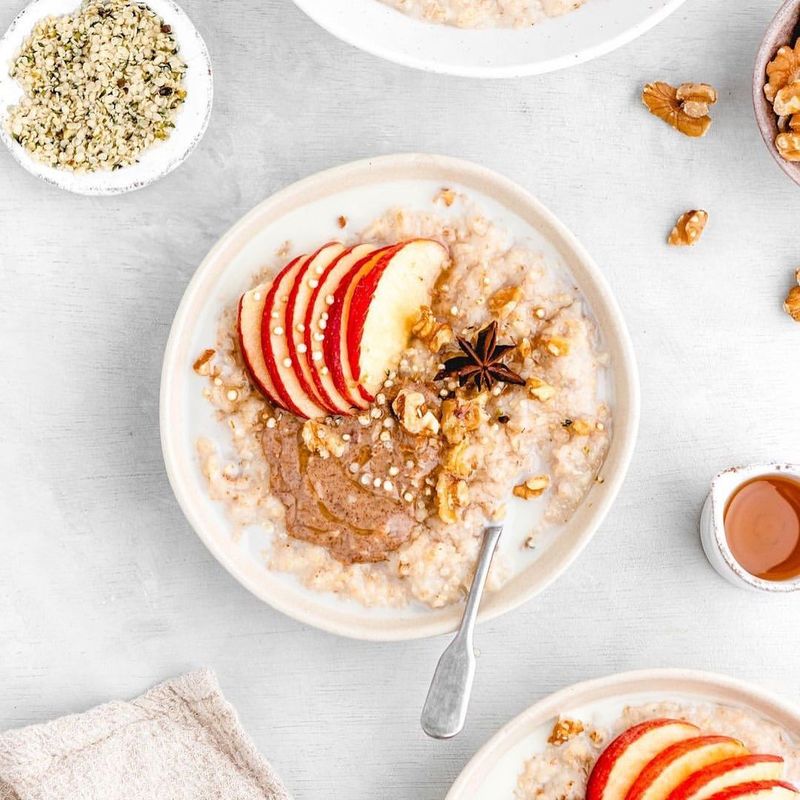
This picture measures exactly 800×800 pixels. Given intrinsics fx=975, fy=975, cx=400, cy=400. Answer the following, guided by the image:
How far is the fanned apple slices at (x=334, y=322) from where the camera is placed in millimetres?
1685

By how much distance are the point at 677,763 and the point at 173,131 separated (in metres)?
1.45

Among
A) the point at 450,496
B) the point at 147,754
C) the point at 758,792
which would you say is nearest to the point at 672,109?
the point at 450,496

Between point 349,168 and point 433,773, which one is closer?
point 349,168

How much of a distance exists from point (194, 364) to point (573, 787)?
3.36ft

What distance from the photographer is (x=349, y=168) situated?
1.75 meters

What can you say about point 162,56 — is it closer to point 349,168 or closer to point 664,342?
point 349,168

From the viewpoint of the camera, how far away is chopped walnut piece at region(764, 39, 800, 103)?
1.74m

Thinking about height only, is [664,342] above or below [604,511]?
above

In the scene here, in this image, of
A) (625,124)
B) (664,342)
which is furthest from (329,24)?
(664,342)

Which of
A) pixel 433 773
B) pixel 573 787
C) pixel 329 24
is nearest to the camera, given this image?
pixel 329 24

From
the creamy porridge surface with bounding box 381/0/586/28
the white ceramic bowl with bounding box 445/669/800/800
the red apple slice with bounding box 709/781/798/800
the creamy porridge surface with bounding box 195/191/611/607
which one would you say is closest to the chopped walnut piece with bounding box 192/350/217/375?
the creamy porridge surface with bounding box 195/191/611/607

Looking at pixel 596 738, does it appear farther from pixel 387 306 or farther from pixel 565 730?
pixel 387 306

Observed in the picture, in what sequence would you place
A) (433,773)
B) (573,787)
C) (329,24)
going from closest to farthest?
(329,24) < (573,787) < (433,773)

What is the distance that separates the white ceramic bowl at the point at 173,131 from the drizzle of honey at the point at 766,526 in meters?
1.23
